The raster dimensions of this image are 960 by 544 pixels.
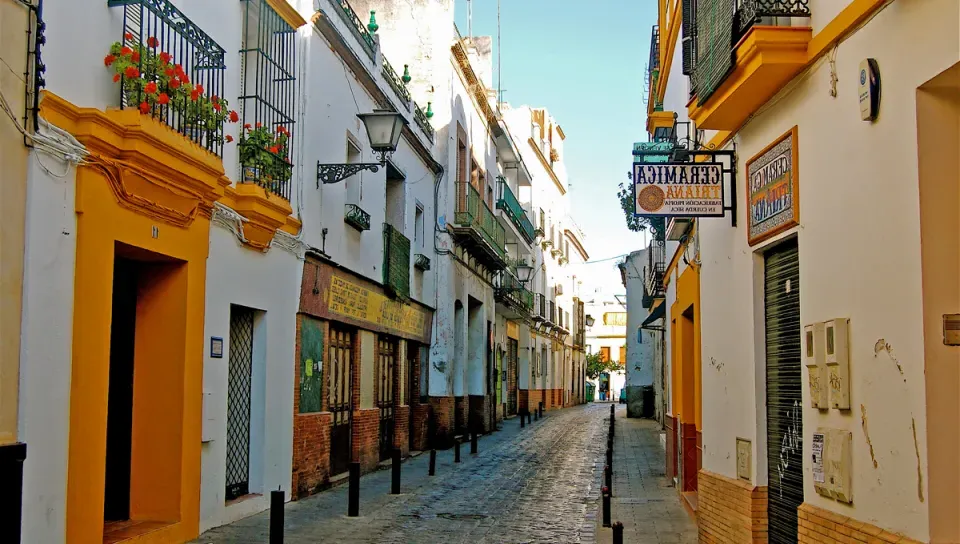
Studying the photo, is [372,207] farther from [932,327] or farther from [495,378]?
[495,378]

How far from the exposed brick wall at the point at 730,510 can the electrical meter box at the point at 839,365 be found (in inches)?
91.4

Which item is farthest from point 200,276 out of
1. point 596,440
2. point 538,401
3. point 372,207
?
point 538,401

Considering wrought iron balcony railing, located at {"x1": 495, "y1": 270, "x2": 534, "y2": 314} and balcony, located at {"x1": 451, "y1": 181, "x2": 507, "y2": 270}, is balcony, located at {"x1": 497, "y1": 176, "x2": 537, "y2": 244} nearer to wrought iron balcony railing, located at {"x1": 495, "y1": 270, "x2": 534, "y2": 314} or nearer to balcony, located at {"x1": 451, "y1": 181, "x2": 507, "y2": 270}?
wrought iron balcony railing, located at {"x1": 495, "y1": 270, "x2": 534, "y2": 314}

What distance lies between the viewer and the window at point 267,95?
12.3m

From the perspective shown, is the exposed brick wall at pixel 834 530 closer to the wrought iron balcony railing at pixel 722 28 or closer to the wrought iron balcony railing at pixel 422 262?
the wrought iron balcony railing at pixel 722 28

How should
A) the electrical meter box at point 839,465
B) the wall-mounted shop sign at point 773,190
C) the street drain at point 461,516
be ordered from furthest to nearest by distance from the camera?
the street drain at point 461,516 → the wall-mounted shop sign at point 773,190 → the electrical meter box at point 839,465

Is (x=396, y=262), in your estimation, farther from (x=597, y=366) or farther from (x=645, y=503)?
(x=597, y=366)

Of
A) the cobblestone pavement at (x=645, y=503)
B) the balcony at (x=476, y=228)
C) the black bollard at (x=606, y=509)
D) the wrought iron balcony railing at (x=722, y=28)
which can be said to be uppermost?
the balcony at (x=476, y=228)

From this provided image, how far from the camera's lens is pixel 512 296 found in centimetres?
3703

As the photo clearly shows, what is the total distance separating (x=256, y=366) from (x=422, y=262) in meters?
9.60

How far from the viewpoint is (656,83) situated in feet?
62.5

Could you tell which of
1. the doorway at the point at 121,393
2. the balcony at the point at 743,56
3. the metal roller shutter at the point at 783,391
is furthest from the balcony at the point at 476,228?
the metal roller shutter at the point at 783,391

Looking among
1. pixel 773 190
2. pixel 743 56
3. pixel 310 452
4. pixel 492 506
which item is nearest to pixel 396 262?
pixel 310 452

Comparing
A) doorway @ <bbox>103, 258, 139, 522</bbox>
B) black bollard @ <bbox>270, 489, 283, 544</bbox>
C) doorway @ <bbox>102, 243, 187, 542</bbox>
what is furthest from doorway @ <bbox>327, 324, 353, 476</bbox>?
black bollard @ <bbox>270, 489, 283, 544</bbox>
